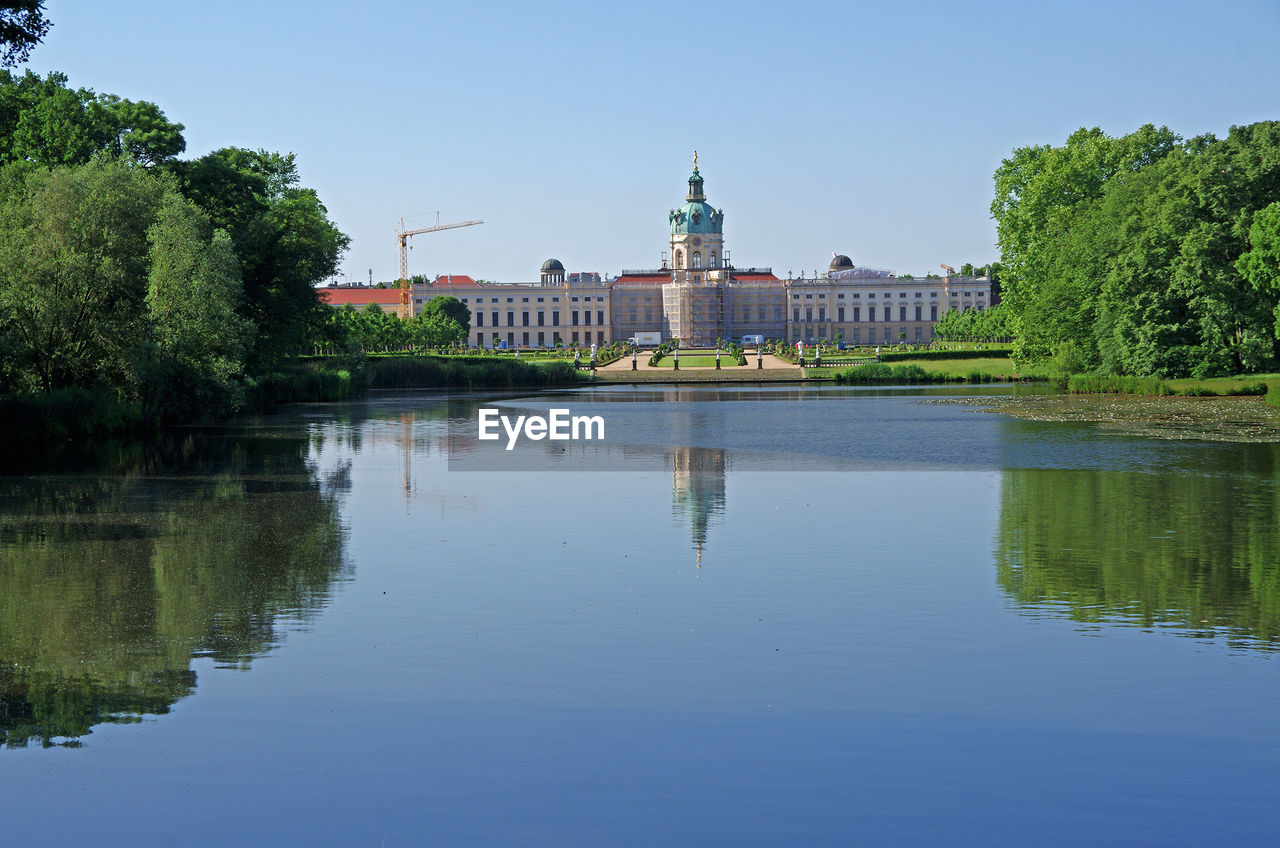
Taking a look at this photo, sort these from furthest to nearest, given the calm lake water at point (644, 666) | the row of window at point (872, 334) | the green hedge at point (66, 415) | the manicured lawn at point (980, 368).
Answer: the row of window at point (872, 334)
the manicured lawn at point (980, 368)
the green hedge at point (66, 415)
the calm lake water at point (644, 666)

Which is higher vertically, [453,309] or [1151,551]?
[453,309]

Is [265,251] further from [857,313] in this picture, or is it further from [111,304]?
[857,313]

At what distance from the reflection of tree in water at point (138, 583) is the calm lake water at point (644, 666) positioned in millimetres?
68

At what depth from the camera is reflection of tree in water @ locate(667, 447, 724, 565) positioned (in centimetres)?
1916

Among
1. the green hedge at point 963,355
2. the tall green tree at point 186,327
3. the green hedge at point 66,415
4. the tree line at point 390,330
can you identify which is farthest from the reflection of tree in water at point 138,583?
the green hedge at point 963,355

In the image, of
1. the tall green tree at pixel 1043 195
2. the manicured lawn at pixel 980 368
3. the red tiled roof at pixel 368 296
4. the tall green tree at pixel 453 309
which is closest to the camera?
the tall green tree at pixel 1043 195

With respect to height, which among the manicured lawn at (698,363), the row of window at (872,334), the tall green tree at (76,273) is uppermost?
the row of window at (872,334)

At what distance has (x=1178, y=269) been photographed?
48375mm

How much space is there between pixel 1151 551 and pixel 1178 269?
3579cm

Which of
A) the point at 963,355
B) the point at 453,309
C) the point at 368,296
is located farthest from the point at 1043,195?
the point at 368,296

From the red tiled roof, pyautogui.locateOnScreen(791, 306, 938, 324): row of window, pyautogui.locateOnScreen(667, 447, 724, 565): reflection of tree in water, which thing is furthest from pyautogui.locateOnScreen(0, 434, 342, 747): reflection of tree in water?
pyautogui.locateOnScreen(791, 306, 938, 324): row of window

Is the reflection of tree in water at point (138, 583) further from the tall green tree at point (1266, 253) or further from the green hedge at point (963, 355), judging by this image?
the green hedge at point (963, 355)

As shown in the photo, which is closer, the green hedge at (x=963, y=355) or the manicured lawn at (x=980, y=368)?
the manicured lawn at (x=980, y=368)

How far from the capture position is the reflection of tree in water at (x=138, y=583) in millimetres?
10078
